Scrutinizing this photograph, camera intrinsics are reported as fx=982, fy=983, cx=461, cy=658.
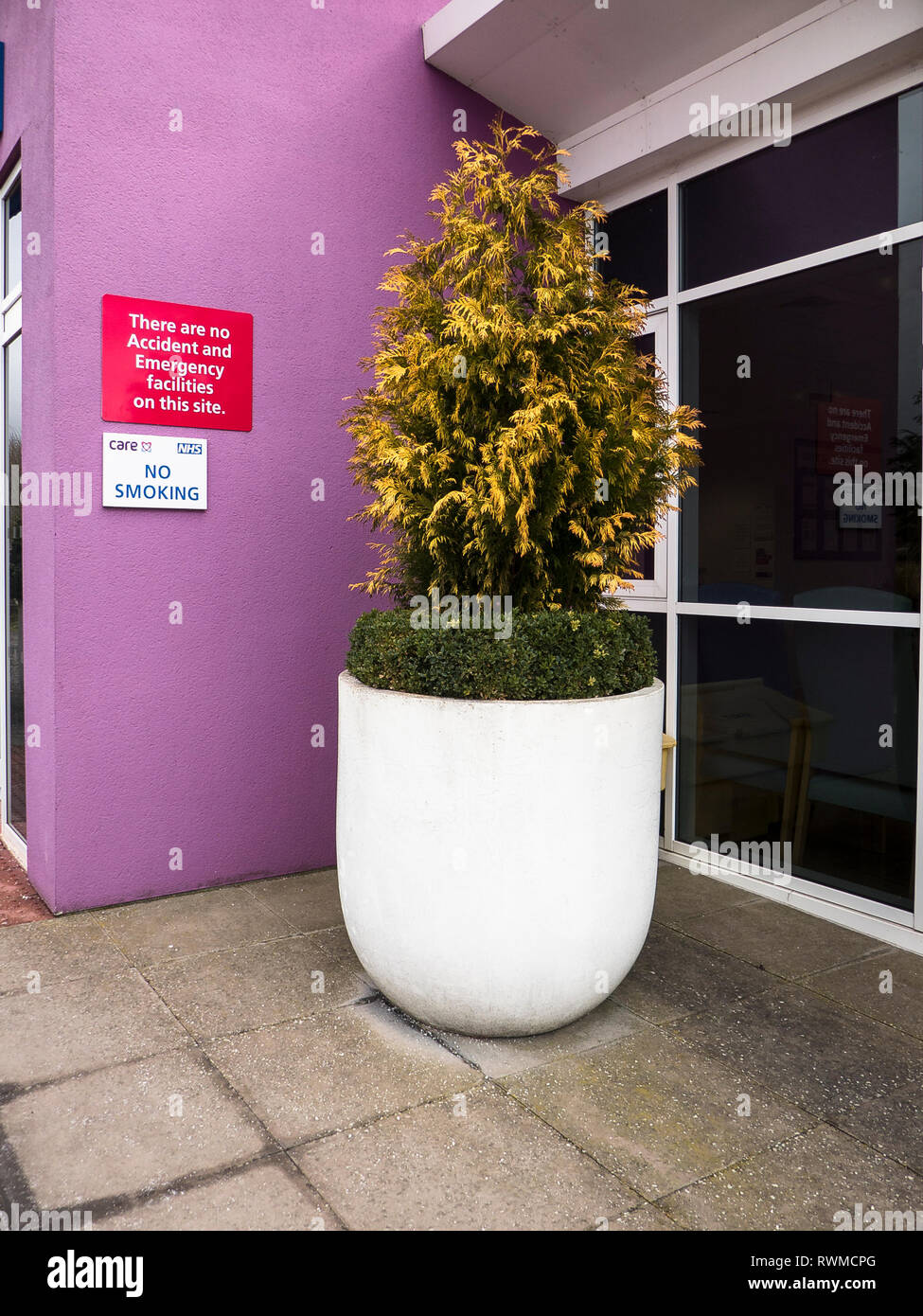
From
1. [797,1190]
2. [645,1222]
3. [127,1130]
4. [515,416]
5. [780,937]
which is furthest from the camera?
[780,937]

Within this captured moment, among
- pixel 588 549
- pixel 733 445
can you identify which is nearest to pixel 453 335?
pixel 588 549

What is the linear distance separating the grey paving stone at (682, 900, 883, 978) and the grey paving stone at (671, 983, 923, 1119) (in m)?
0.28

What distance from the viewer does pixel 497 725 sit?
2.90 metres

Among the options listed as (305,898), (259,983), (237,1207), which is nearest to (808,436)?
(305,898)

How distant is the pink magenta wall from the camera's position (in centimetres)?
412

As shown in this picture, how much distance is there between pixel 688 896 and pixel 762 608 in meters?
1.37

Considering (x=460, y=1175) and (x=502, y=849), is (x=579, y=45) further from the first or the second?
(x=460, y=1175)

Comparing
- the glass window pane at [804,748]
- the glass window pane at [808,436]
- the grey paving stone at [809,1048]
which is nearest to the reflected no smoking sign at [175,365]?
the glass window pane at [808,436]

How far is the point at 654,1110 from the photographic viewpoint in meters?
2.74

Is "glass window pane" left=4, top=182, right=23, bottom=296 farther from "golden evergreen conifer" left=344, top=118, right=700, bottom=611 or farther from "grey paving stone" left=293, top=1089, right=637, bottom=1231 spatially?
"grey paving stone" left=293, top=1089, right=637, bottom=1231

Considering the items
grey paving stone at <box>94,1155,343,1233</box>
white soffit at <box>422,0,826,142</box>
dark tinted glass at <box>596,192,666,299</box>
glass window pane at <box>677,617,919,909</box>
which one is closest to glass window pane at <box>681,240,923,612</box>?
glass window pane at <box>677,617,919,909</box>
